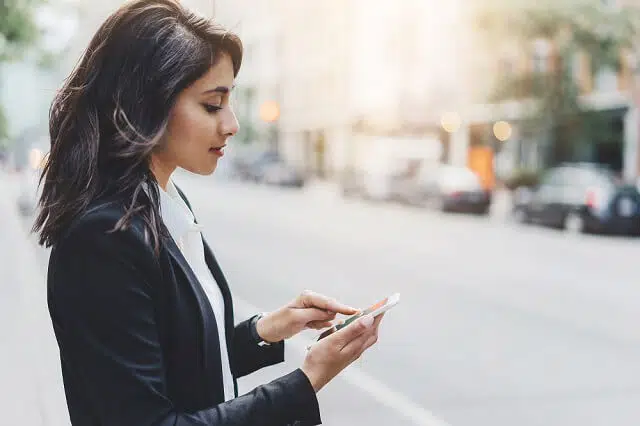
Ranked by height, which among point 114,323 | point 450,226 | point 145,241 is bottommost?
point 450,226

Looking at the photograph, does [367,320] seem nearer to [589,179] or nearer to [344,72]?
[589,179]

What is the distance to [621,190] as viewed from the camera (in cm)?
1947

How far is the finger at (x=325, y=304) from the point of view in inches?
78.0

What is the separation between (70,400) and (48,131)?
0.56m

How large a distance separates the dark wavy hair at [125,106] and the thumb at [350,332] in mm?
405

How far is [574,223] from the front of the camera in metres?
20.0

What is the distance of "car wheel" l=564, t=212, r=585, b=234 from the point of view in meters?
19.7

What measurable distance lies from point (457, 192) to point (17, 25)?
1437 cm

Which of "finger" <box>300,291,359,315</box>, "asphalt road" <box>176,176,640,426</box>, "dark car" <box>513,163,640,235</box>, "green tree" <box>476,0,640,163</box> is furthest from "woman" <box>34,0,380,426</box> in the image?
"green tree" <box>476,0,640,163</box>

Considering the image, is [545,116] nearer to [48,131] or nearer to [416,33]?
[416,33]

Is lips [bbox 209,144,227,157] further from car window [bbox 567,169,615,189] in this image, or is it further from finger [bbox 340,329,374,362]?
car window [bbox 567,169,615,189]

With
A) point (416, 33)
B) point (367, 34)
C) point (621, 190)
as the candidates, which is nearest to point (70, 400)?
point (621, 190)

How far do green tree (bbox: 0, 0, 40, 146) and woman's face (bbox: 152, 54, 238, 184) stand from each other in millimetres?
13985

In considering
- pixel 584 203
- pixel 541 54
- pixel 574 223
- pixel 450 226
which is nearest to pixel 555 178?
pixel 574 223
